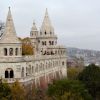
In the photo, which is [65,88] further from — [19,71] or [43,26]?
[43,26]

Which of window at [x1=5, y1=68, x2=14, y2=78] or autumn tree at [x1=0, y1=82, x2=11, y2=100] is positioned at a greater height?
window at [x1=5, y1=68, x2=14, y2=78]

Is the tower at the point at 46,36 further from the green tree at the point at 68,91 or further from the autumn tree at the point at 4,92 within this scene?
the autumn tree at the point at 4,92

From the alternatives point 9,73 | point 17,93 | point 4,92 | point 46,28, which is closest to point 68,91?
point 17,93

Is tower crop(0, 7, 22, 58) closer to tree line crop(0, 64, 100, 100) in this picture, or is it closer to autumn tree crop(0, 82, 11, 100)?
tree line crop(0, 64, 100, 100)

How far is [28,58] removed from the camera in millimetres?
69562

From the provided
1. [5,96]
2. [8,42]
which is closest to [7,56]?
[8,42]

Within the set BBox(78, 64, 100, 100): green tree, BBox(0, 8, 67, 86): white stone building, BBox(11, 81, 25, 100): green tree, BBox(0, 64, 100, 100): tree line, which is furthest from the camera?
BBox(78, 64, 100, 100): green tree

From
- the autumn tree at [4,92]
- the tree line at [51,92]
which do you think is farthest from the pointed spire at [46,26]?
the autumn tree at [4,92]

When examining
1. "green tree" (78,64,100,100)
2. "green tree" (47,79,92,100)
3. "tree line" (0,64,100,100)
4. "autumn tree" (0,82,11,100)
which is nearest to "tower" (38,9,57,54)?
"green tree" (78,64,100,100)

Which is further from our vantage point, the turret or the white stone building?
the turret

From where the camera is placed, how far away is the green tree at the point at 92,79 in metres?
72.4

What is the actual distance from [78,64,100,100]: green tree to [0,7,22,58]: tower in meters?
11.9

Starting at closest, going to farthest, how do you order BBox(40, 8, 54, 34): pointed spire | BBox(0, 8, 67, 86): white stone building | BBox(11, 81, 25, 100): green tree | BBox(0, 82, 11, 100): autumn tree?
BBox(0, 82, 11, 100): autumn tree, BBox(11, 81, 25, 100): green tree, BBox(0, 8, 67, 86): white stone building, BBox(40, 8, 54, 34): pointed spire

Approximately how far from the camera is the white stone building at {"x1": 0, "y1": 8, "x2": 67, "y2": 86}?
6481 cm
